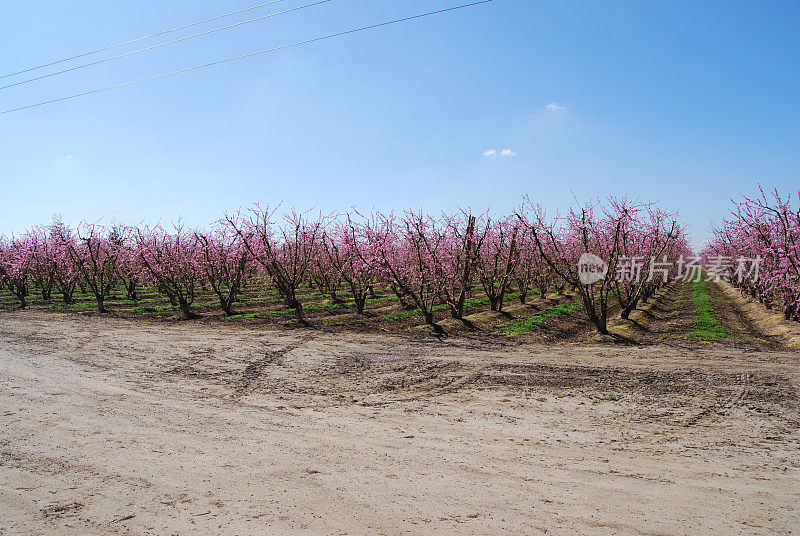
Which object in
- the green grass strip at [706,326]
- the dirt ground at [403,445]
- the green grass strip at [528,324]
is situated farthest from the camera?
the green grass strip at [528,324]

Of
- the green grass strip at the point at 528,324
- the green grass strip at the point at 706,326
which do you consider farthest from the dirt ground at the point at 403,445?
the green grass strip at the point at 528,324

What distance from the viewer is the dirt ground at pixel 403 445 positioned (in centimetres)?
356

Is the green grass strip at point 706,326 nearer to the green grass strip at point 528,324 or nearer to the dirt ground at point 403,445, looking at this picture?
the dirt ground at point 403,445

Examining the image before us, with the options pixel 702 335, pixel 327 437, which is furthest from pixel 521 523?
pixel 702 335

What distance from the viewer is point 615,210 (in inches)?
537

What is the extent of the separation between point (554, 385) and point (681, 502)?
154 inches

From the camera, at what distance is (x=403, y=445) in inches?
199

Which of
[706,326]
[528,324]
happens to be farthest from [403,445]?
[706,326]

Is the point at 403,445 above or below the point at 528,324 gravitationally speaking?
below

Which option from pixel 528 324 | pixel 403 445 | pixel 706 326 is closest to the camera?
pixel 403 445

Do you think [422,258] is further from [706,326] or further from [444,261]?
[706,326]

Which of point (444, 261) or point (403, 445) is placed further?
point (444, 261)

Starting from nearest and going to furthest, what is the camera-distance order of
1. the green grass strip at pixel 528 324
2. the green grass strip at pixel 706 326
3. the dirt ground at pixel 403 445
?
1. the dirt ground at pixel 403 445
2. the green grass strip at pixel 706 326
3. the green grass strip at pixel 528 324

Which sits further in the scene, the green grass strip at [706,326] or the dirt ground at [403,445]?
the green grass strip at [706,326]
